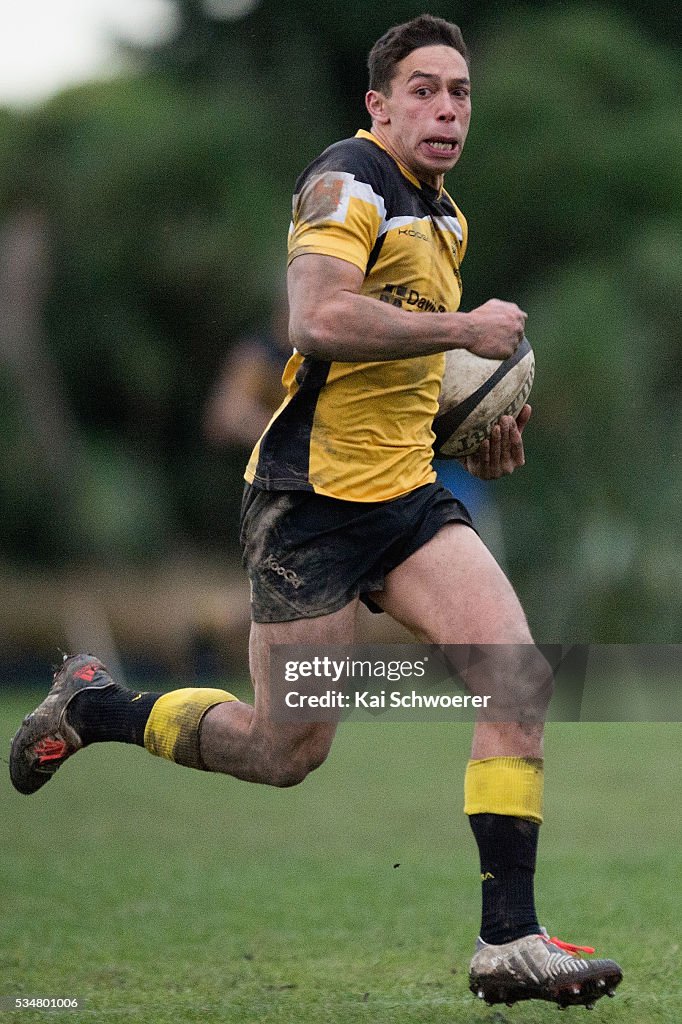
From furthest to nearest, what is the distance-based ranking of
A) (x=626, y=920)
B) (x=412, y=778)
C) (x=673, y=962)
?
(x=412, y=778)
(x=626, y=920)
(x=673, y=962)

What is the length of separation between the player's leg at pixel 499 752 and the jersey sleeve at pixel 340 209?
608 mm

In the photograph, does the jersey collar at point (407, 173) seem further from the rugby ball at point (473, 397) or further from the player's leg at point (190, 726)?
the player's leg at point (190, 726)

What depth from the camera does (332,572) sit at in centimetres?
329

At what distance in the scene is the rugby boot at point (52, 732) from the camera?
145 inches

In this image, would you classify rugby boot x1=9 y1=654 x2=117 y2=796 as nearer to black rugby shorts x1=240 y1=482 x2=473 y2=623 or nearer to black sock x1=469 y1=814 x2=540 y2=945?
black rugby shorts x1=240 y1=482 x2=473 y2=623

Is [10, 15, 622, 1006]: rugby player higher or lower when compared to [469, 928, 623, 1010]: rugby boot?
higher

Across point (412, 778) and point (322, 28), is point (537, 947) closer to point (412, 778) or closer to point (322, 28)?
point (412, 778)

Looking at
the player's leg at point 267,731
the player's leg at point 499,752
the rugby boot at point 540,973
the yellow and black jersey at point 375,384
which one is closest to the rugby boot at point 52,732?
the player's leg at point 267,731

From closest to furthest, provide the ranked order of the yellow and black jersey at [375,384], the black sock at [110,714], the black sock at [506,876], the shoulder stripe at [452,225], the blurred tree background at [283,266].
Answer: the black sock at [506,876] → the yellow and black jersey at [375,384] → the shoulder stripe at [452,225] → the black sock at [110,714] → the blurred tree background at [283,266]

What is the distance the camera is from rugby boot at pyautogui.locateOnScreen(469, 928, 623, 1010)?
2.90 m

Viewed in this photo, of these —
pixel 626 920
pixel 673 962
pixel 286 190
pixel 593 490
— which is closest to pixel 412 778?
pixel 626 920

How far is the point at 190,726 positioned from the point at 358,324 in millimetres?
1005

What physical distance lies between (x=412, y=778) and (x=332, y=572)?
3604mm

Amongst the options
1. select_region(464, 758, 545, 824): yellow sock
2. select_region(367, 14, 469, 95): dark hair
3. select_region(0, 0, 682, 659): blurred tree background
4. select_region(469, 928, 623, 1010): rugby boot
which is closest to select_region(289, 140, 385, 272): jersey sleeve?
select_region(367, 14, 469, 95): dark hair
